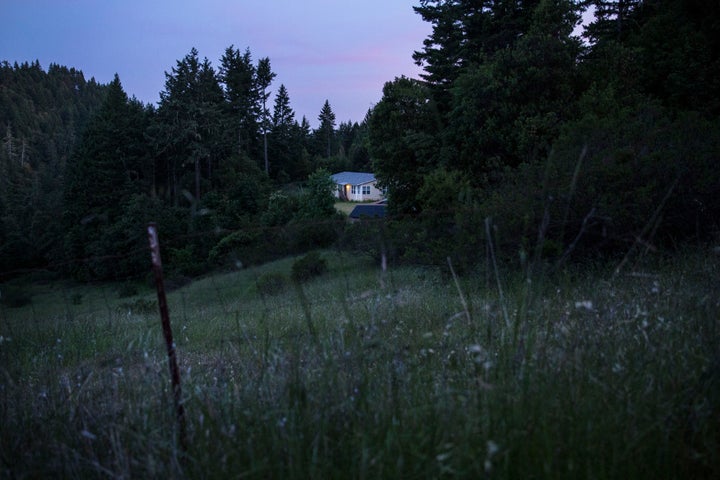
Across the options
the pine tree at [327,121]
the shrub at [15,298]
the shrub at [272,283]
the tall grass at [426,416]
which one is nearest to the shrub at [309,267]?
the shrub at [272,283]

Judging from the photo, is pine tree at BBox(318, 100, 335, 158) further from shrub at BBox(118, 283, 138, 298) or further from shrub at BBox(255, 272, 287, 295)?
shrub at BBox(255, 272, 287, 295)

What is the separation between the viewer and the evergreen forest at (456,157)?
9.09 meters

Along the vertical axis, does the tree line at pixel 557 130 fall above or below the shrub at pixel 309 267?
above

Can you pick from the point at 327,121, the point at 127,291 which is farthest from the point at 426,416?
the point at 327,121

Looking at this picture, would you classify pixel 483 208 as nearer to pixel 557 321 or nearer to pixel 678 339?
pixel 557 321

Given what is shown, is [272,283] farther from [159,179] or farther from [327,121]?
[327,121]

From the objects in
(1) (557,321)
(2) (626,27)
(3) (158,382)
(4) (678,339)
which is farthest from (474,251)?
(2) (626,27)

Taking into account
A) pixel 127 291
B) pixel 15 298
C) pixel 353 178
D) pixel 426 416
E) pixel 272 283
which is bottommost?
pixel 127 291

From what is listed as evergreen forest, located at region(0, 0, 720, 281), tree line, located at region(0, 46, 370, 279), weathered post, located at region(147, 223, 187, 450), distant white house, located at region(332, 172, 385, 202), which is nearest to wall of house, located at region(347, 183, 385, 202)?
distant white house, located at region(332, 172, 385, 202)

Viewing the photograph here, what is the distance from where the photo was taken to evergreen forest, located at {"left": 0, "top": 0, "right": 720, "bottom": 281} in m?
9.09

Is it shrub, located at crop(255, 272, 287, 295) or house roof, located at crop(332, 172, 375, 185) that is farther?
house roof, located at crop(332, 172, 375, 185)

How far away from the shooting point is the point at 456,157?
24.4m

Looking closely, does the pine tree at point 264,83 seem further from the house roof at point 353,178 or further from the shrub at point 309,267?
the shrub at point 309,267

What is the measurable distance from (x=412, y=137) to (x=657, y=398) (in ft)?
84.9
